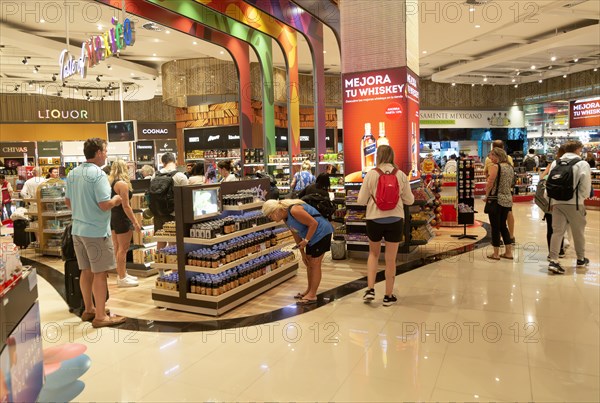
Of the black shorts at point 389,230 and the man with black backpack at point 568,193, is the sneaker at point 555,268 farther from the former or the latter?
the black shorts at point 389,230

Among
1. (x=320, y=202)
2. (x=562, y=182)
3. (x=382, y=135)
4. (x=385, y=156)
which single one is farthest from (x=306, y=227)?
(x=562, y=182)

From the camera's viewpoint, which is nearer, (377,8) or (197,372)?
(197,372)

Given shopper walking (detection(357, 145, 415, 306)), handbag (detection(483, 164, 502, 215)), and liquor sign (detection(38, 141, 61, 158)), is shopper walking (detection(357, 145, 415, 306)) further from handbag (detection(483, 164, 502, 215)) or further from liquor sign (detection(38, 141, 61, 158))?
liquor sign (detection(38, 141, 61, 158))

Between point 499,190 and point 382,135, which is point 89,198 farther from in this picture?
point 499,190

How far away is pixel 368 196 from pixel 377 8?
3083mm

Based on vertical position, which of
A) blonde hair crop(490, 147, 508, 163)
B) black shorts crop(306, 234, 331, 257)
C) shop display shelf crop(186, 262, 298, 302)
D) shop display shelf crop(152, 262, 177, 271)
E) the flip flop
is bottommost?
the flip flop

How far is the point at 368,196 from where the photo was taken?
4.45m

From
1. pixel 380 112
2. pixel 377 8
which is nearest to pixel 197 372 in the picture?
pixel 380 112

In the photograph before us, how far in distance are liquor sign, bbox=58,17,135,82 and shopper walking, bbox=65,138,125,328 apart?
2.62m

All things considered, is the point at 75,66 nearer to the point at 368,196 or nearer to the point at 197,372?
the point at 368,196

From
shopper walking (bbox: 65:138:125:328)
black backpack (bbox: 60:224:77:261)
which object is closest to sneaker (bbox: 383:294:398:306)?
shopper walking (bbox: 65:138:125:328)

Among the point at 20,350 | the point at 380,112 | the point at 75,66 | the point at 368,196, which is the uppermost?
the point at 75,66

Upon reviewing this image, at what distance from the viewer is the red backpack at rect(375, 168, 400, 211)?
4.27 meters

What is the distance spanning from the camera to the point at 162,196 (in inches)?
217
